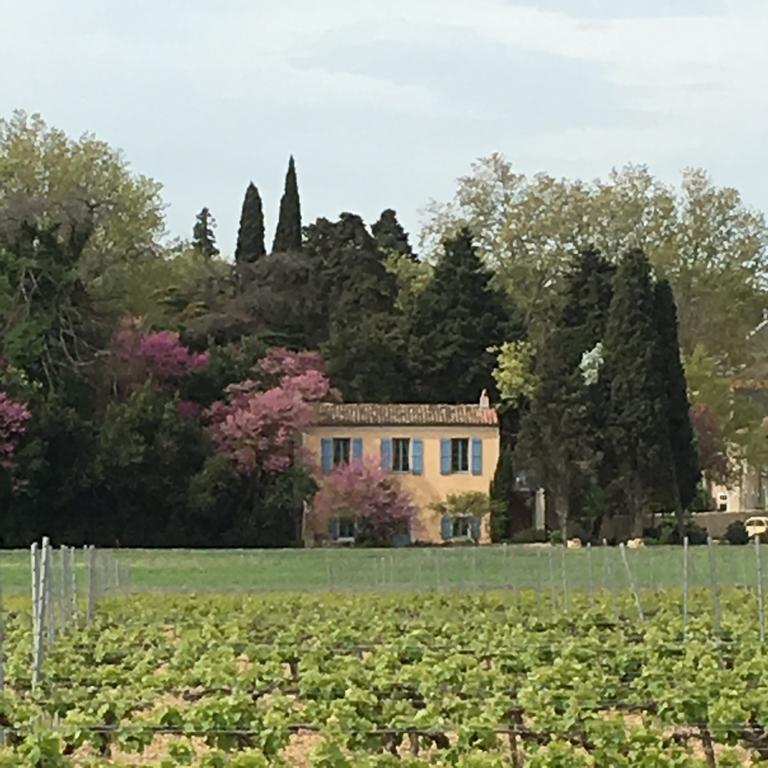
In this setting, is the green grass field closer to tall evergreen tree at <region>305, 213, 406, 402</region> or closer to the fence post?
the fence post

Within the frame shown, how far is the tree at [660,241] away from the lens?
54.2 meters

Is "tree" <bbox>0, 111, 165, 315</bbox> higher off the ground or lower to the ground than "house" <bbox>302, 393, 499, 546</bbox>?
higher

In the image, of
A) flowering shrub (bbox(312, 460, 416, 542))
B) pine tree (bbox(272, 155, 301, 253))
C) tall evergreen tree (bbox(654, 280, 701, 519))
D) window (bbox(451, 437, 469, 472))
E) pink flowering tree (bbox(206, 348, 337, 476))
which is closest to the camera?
pink flowering tree (bbox(206, 348, 337, 476))

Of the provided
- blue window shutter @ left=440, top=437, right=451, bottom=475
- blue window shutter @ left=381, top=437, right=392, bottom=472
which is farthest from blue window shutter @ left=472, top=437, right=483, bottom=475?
blue window shutter @ left=381, top=437, right=392, bottom=472

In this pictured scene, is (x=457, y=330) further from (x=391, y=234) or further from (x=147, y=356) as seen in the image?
(x=391, y=234)

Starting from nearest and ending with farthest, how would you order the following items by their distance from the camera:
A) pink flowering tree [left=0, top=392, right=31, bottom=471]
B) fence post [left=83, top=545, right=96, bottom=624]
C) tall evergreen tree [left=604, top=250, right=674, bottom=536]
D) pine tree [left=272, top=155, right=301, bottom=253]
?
fence post [left=83, top=545, right=96, bottom=624]
pink flowering tree [left=0, top=392, right=31, bottom=471]
tall evergreen tree [left=604, top=250, right=674, bottom=536]
pine tree [left=272, top=155, right=301, bottom=253]

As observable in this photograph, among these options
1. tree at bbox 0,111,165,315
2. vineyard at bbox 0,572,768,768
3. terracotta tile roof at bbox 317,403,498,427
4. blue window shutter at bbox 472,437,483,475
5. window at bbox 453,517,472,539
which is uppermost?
tree at bbox 0,111,165,315

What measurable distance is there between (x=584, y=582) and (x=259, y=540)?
1559 centimetres

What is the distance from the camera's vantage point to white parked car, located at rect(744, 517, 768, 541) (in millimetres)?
46438

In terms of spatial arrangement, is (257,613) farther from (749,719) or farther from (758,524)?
(758,524)

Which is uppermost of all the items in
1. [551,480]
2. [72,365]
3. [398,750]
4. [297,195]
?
[297,195]

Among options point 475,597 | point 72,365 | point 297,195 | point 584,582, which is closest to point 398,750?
point 475,597

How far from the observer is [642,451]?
139ft

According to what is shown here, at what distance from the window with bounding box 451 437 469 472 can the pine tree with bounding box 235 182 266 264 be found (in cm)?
1795
